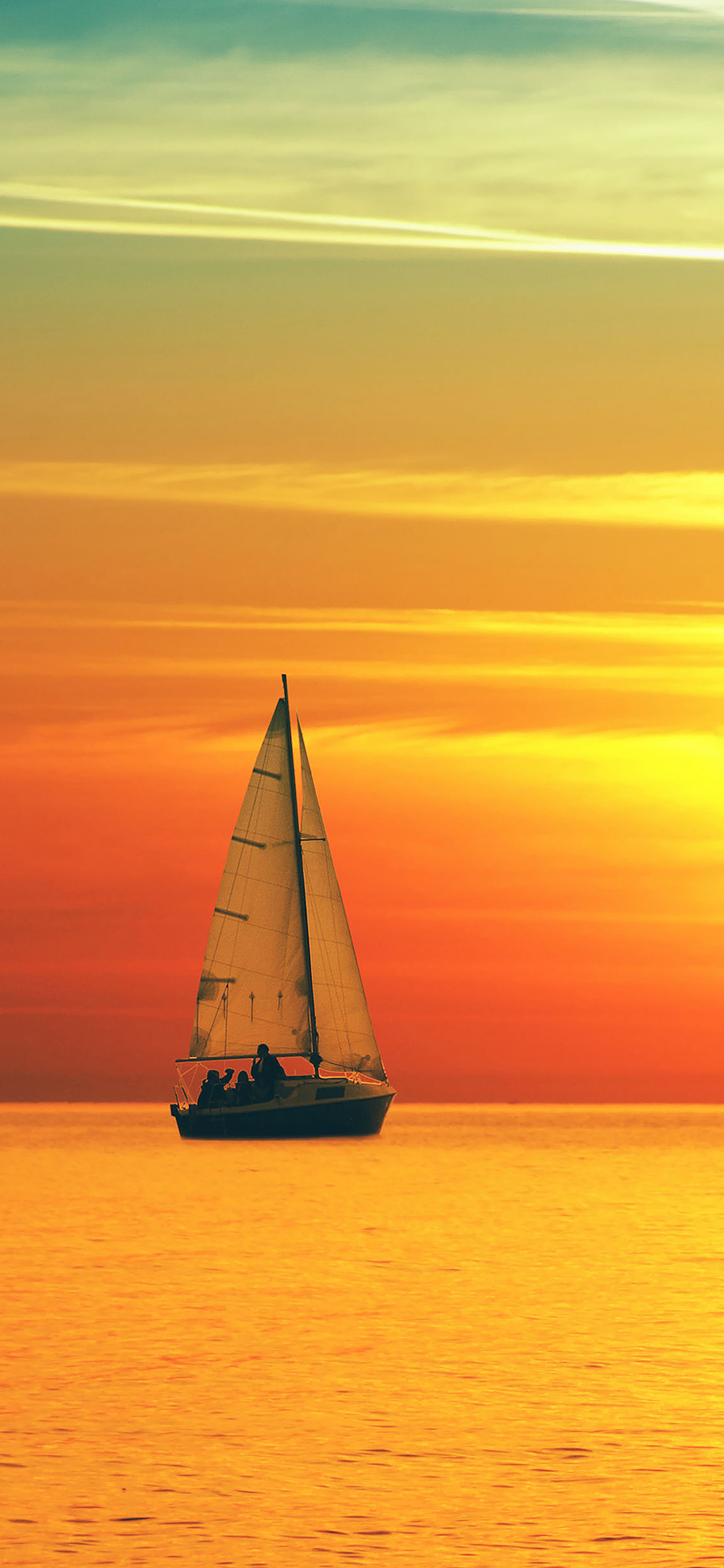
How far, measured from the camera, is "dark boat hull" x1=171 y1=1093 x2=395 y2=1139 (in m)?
116

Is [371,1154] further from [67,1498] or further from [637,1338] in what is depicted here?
[67,1498]

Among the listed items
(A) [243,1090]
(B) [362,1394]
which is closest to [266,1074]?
(A) [243,1090]

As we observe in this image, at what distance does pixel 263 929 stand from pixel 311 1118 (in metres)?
10.8

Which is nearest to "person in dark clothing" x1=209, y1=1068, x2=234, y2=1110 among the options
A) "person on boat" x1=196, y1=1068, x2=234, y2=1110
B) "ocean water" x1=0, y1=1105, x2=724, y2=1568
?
"person on boat" x1=196, y1=1068, x2=234, y2=1110

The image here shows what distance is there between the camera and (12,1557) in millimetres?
18953

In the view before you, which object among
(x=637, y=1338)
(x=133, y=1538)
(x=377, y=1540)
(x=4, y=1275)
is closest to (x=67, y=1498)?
(x=133, y=1538)

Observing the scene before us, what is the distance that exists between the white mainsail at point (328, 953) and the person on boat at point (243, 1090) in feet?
15.0

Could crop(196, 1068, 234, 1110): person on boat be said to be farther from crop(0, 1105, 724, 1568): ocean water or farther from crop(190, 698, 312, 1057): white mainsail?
crop(0, 1105, 724, 1568): ocean water

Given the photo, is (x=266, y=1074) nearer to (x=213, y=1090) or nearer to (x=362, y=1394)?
(x=213, y=1090)

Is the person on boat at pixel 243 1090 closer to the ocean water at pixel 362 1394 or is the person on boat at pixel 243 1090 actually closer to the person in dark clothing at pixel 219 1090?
the person in dark clothing at pixel 219 1090

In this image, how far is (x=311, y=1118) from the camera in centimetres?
11594

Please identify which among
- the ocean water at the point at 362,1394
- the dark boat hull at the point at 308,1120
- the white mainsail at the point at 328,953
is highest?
the white mainsail at the point at 328,953

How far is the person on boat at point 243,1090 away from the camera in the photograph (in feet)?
388

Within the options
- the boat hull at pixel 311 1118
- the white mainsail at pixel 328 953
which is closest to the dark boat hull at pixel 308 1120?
the boat hull at pixel 311 1118
